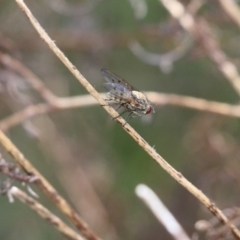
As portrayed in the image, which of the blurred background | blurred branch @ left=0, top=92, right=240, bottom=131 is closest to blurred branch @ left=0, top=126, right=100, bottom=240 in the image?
blurred branch @ left=0, top=92, right=240, bottom=131

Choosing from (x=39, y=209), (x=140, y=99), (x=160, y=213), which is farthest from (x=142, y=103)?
(x=39, y=209)

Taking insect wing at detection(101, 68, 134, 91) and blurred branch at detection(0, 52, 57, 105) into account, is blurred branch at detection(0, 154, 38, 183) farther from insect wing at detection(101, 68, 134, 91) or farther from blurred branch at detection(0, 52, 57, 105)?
blurred branch at detection(0, 52, 57, 105)

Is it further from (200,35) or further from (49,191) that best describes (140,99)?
(200,35)

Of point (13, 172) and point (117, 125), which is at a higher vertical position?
point (117, 125)

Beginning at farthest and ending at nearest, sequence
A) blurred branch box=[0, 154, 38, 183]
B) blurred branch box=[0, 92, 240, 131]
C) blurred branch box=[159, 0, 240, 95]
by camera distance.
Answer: blurred branch box=[159, 0, 240, 95] < blurred branch box=[0, 92, 240, 131] < blurred branch box=[0, 154, 38, 183]

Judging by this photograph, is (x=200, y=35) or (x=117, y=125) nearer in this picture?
(x=200, y=35)

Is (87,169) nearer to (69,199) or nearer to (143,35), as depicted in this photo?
(69,199)
